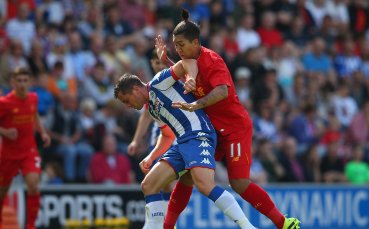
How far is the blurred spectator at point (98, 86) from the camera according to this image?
18.6m

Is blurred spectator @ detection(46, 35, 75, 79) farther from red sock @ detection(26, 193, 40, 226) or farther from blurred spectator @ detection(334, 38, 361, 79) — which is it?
blurred spectator @ detection(334, 38, 361, 79)

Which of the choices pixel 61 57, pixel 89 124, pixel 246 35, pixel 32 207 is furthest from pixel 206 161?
pixel 246 35

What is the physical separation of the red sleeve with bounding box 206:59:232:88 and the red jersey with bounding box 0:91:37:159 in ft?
13.1

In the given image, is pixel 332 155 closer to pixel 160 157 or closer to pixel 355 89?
pixel 355 89

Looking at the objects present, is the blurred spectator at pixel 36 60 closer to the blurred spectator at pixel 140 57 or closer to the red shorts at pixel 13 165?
the blurred spectator at pixel 140 57

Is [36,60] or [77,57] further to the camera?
[77,57]

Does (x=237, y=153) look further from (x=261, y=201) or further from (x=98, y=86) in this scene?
(x=98, y=86)

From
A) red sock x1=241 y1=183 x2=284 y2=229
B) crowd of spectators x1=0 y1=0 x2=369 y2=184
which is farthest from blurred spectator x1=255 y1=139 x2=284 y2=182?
red sock x1=241 y1=183 x2=284 y2=229

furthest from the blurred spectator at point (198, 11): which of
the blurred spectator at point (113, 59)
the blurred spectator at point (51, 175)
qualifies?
the blurred spectator at point (51, 175)

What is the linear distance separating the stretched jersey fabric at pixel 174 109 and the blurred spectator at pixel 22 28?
820cm

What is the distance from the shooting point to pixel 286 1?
23.8m

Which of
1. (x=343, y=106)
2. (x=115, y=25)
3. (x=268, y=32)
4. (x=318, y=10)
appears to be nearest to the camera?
(x=115, y=25)

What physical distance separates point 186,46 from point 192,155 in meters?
1.21

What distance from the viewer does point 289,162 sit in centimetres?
1998
